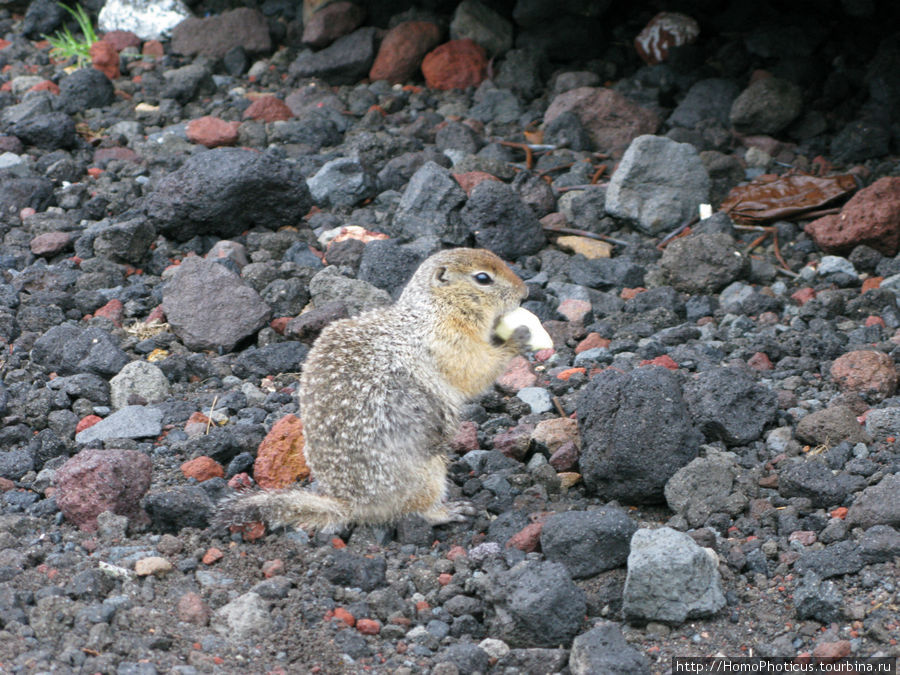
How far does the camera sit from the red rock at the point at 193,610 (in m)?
4.58

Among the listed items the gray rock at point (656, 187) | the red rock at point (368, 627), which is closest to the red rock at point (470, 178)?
the gray rock at point (656, 187)

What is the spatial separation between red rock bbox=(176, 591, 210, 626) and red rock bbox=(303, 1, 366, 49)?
7787 millimetres

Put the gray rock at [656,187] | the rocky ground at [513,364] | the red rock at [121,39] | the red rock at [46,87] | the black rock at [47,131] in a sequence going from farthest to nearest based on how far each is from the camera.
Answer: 1. the red rock at [121,39]
2. the red rock at [46,87]
3. the black rock at [47,131]
4. the gray rock at [656,187]
5. the rocky ground at [513,364]

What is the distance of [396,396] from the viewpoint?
5383 millimetres

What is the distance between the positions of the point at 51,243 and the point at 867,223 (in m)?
6.36

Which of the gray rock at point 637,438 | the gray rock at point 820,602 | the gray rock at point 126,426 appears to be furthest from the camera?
the gray rock at point 126,426

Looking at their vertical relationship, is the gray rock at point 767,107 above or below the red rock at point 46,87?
above

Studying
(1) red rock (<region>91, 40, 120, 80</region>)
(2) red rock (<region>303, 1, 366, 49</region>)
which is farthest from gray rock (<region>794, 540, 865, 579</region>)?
(1) red rock (<region>91, 40, 120, 80</region>)

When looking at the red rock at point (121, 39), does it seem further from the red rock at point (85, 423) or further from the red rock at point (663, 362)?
the red rock at point (663, 362)

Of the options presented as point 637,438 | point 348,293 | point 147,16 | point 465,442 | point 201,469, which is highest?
point 147,16

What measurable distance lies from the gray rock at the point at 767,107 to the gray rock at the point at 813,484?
16.1ft

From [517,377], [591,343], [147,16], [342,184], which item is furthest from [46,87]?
[591,343]

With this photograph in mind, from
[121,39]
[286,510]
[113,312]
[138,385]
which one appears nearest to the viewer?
[286,510]

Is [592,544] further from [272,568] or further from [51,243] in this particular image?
[51,243]
